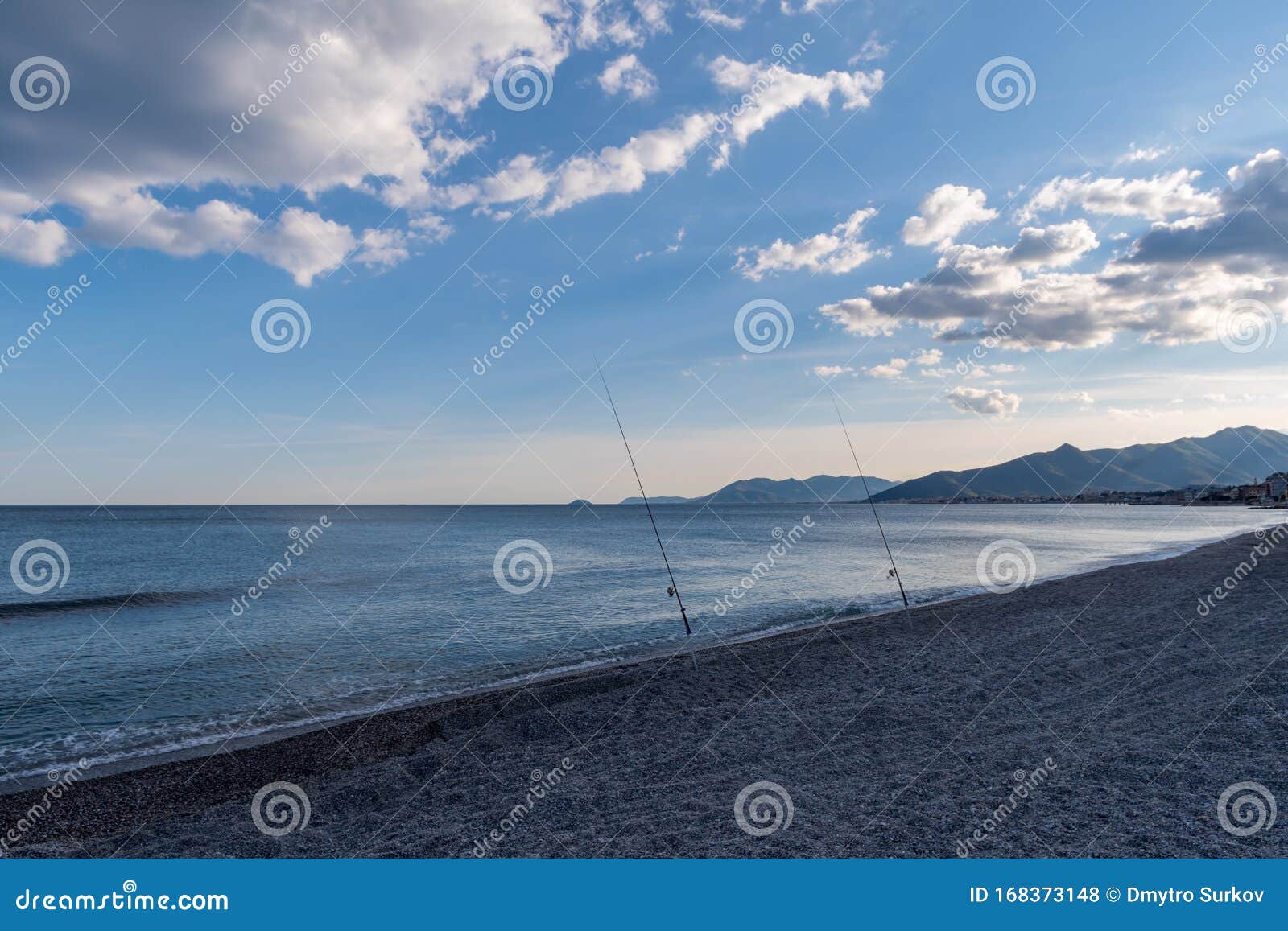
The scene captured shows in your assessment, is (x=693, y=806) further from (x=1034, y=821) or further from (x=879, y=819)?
(x=1034, y=821)

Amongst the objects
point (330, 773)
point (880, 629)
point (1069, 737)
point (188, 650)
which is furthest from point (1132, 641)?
point (188, 650)

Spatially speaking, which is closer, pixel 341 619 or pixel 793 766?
pixel 793 766

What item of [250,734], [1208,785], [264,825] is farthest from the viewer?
[250,734]

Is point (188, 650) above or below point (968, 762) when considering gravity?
above

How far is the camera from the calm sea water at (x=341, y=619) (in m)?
12.1

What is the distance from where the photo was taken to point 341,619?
2153cm

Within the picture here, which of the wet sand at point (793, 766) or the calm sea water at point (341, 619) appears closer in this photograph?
the wet sand at point (793, 766)

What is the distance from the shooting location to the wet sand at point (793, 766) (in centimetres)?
564

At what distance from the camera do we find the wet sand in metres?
5.64

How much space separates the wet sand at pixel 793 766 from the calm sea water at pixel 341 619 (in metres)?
2.80

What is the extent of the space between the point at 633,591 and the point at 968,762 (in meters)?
20.2

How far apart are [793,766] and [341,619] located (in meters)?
18.3

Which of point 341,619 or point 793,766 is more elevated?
point 341,619

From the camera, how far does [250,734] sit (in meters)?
10.7
